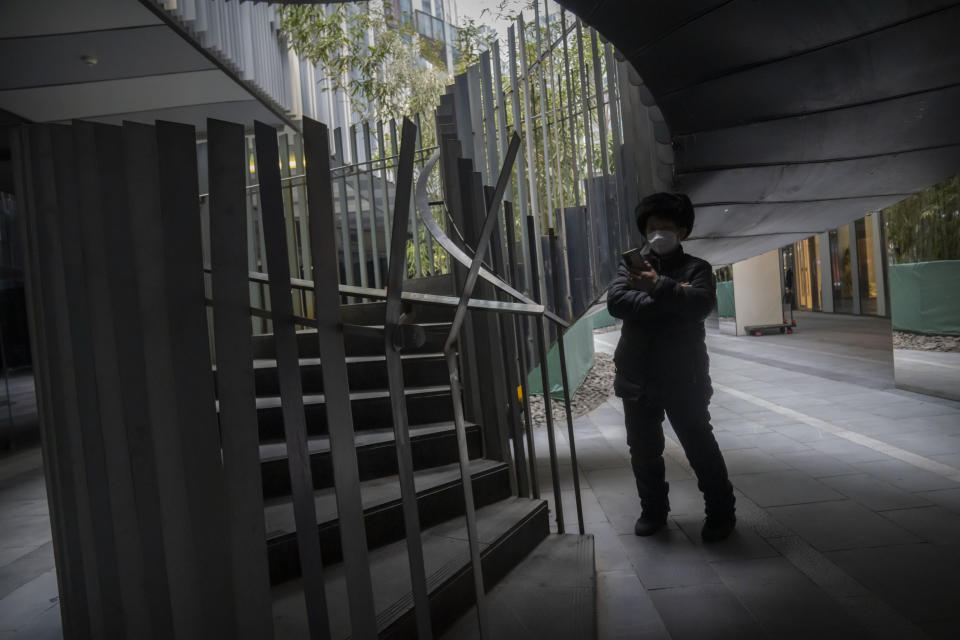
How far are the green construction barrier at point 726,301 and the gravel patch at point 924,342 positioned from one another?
918cm

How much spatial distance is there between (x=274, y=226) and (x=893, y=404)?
5.93 meters

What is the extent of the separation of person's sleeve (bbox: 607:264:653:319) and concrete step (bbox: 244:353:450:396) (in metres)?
0.89

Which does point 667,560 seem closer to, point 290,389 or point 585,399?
point 290,389

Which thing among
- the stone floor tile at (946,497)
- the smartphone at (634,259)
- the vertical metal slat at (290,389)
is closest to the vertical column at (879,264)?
the stone floor tile at (946,497)

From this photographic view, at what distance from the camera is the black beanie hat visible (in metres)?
2.67

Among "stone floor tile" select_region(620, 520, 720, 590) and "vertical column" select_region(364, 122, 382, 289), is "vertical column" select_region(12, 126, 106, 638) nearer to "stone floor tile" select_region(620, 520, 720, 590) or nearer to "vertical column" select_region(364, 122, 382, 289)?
"stone floor tile" select_region(620, 520, 720, 590)

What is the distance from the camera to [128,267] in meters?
1.36

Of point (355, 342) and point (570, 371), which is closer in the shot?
point (355, 342)

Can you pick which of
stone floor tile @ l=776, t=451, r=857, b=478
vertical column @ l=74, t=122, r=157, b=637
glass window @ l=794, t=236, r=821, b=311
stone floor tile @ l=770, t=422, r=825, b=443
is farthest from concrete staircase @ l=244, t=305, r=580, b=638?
glass window @ l=794, t=236, r=821, b=311

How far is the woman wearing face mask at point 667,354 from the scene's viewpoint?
251 cm

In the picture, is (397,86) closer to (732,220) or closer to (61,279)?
(732,220)

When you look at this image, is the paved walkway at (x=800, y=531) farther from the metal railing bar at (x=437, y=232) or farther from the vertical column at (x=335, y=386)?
the metal railing bar at (x=437, y=232)

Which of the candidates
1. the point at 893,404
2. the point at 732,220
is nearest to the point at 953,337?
the point at 893,404

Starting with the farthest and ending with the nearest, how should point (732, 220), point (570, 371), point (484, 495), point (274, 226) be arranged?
1. point (570, 371)
2. point (732, 220)
3. point (484, 495)
4. point (274, 226)
